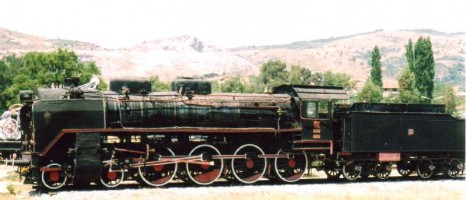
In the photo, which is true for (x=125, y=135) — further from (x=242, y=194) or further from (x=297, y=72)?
(x=297, y=72)

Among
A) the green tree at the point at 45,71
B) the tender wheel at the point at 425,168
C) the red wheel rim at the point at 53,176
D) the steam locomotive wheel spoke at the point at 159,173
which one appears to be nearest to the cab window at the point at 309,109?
the steam locomotive wheel spoke at the point at 159,173

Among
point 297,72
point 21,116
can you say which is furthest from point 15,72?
point 21,116

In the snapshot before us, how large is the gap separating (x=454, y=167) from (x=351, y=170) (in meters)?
4.66

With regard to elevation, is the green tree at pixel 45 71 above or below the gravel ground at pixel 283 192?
above

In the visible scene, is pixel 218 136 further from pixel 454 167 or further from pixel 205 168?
pixel 454 167

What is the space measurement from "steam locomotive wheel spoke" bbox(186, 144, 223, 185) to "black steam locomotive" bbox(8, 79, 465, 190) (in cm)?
3

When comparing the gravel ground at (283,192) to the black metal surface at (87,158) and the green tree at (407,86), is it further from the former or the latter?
the green tree at (407,86)

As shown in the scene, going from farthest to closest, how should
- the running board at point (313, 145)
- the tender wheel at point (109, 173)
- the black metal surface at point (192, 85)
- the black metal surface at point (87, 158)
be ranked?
1. the running board at point (313, 145)
2. the black metal surface at point (192, 85)
3. the tender wheel at point (109, 173)
4. the black metal surface at point (87, 158)

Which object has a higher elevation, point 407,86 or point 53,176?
point 407,86

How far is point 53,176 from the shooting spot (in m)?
16.0

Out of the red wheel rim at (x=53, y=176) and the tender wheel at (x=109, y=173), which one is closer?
the red wheel rim at (x=53, y=176)

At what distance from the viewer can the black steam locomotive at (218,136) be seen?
52.6ft

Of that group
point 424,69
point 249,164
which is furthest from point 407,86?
point 249,164

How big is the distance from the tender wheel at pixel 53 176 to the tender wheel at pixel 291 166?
23.0 feet
